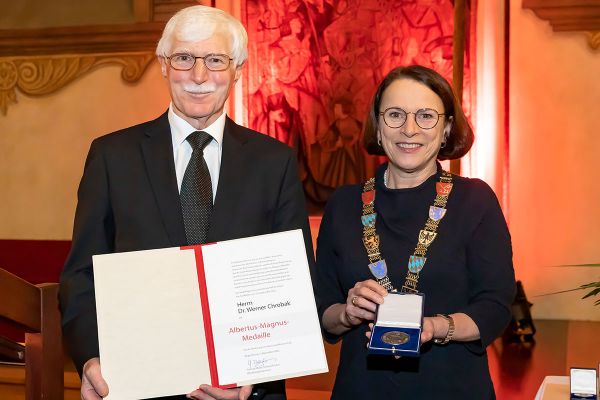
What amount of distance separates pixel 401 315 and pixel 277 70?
19.8 feet

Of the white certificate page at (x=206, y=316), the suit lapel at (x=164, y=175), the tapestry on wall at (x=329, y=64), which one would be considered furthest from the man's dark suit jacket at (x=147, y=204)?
the tapestry on wall at (x=329, y=64)

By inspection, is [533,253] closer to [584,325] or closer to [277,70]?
[584,325]

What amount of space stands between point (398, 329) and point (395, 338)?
0.03 metres

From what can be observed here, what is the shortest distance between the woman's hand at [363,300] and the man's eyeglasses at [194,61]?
0.73 meters

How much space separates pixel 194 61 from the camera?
7.45ft

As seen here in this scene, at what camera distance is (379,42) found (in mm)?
7766

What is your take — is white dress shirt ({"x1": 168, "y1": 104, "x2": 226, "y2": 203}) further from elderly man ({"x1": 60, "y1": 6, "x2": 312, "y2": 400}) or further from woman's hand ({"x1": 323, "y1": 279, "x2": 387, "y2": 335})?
woman's hand ({"x1": 323, "y1": 279, "x2": 387, "y2": 335})

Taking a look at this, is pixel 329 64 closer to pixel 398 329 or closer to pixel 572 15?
pixel 572 15

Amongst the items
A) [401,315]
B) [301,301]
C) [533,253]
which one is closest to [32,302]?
[301,301]

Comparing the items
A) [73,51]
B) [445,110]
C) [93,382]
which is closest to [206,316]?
[93,382]

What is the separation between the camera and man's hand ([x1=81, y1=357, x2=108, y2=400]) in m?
2.04

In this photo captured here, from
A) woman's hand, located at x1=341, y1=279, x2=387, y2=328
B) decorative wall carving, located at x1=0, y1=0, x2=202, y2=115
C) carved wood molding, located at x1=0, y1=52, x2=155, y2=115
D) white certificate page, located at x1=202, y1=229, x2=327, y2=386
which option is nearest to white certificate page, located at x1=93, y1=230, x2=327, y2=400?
white certificate page, located at x1=202, y1=229, x2=327, y2=386

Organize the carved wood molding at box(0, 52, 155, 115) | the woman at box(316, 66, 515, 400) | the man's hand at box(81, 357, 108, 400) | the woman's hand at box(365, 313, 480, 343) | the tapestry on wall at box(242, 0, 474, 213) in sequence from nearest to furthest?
the man's hand at box(81, 357, 108, 400) → the woman's hand at box(365, 313, 480, 343) → the woman at box(316, 66, 515, 400) → the tapestry on wall at box(242, 0, 474, 213) → the carved wood molding at box(0, 52, 155, 115)

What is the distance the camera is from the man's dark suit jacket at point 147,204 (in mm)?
2230
